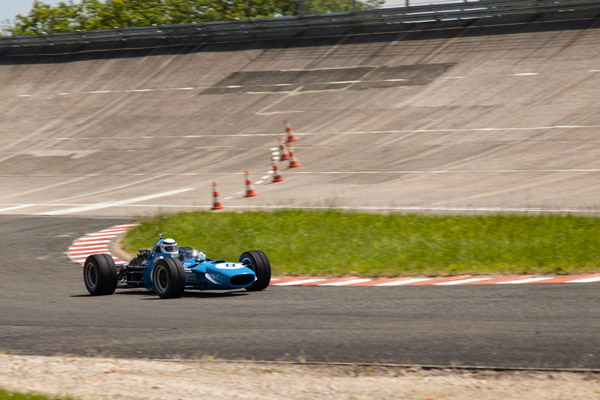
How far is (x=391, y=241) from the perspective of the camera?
1658cm

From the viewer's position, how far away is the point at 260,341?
9.44 meters

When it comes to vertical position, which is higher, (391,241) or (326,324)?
(391,241)

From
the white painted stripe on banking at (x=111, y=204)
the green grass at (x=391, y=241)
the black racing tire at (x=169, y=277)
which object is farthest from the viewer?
the white painted stripe on banking at (x=111, y=204)

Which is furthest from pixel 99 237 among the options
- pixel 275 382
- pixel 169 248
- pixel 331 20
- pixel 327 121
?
pixel 331 20

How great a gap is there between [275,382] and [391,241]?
915 centimetres

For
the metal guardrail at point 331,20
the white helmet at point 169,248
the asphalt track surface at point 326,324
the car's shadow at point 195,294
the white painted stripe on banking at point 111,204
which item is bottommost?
the car's shadow at point 195,294

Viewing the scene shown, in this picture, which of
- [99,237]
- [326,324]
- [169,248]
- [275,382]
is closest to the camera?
[275,382]

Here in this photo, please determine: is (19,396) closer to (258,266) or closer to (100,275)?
(258,266)

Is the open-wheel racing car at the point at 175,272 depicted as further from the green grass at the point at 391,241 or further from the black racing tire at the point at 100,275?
the green grass at the point at 391,241

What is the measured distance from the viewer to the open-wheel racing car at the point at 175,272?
12375 mm

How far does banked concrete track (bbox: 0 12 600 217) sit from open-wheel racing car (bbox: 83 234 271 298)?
31.5 ft

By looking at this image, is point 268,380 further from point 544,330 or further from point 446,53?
point 446,53

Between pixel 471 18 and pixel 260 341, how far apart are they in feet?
113

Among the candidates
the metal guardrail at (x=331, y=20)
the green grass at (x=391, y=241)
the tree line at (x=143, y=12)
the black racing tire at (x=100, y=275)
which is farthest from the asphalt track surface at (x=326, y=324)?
the tree line at (x=143, y=12)
